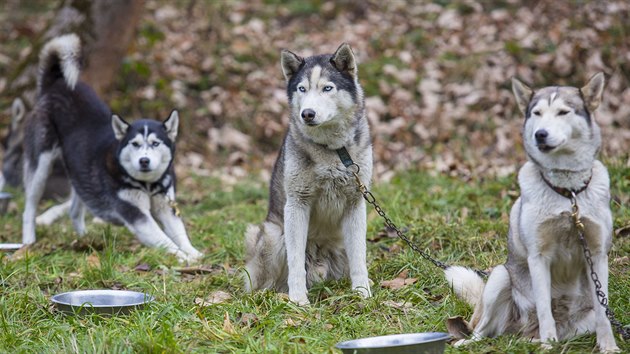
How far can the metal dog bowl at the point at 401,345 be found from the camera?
2812 mm

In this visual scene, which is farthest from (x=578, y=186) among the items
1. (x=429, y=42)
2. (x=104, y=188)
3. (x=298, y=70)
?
(x=429, y=42)

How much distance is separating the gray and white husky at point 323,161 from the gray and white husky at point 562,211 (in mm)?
1155

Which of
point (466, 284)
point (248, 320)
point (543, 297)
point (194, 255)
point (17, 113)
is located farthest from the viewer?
point (17, 113)

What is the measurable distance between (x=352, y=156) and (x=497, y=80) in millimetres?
6599

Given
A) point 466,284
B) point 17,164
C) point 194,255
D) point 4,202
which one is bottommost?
point 4,202

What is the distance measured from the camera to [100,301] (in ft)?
13.5

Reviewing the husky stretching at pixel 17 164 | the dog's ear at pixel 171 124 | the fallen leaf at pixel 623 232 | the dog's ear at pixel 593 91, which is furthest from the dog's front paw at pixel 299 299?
the husky stretching at pixel 17 164

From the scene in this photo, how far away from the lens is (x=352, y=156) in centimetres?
432

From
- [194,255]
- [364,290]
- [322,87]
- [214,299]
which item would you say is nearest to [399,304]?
[364,290]

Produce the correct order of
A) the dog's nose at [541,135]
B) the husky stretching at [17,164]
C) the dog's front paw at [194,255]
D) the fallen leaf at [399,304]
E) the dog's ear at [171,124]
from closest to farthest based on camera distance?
the dog's nose at [541,135] → the fallen leaf at [399,304] → the dog's front paw at [194,255] → the dog's ear at [171,124] → the husky stretching at [17,164]

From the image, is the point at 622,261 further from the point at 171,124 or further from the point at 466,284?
the point at 171,124

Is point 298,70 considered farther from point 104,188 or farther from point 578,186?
point 104,188

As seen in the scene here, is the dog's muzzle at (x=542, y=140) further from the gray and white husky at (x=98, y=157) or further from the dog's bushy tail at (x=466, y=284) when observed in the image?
the gray and white husky at (x=98, y=157)

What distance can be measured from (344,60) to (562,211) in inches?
68.2
